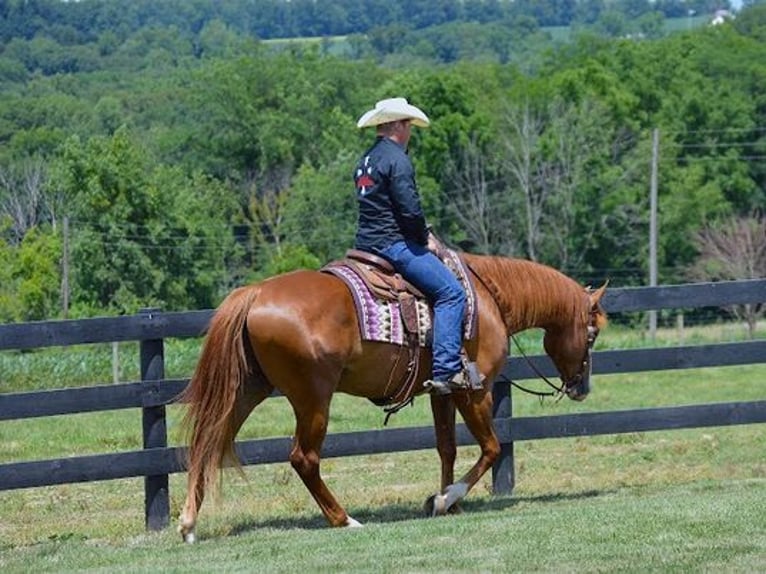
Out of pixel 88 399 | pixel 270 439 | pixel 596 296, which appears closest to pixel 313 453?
pixel 270 439

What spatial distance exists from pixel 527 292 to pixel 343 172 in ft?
179

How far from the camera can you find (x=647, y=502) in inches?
370

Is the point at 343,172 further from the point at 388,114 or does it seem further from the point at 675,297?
the point at 388,114

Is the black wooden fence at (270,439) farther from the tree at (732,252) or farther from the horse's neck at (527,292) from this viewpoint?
the tree at (732,252)

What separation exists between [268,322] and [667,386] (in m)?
18.0

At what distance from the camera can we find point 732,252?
55.7 metres

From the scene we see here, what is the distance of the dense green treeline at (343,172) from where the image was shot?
5397cm

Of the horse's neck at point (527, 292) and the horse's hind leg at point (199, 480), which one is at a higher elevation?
the horse's neck at point (527, 292)

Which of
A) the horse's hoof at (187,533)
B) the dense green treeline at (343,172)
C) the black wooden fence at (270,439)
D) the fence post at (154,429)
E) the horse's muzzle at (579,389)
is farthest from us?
the dense green treeline at (343,172)

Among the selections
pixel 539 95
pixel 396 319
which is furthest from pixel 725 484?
pixel 539 95

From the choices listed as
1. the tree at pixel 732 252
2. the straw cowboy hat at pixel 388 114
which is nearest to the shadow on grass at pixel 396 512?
the straw cowboy hat at pixel 388 114

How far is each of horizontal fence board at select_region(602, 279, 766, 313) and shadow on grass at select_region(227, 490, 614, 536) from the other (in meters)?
1.37

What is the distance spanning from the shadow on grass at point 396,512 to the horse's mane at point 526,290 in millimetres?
1209

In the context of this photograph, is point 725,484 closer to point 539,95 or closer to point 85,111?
point 539,95
